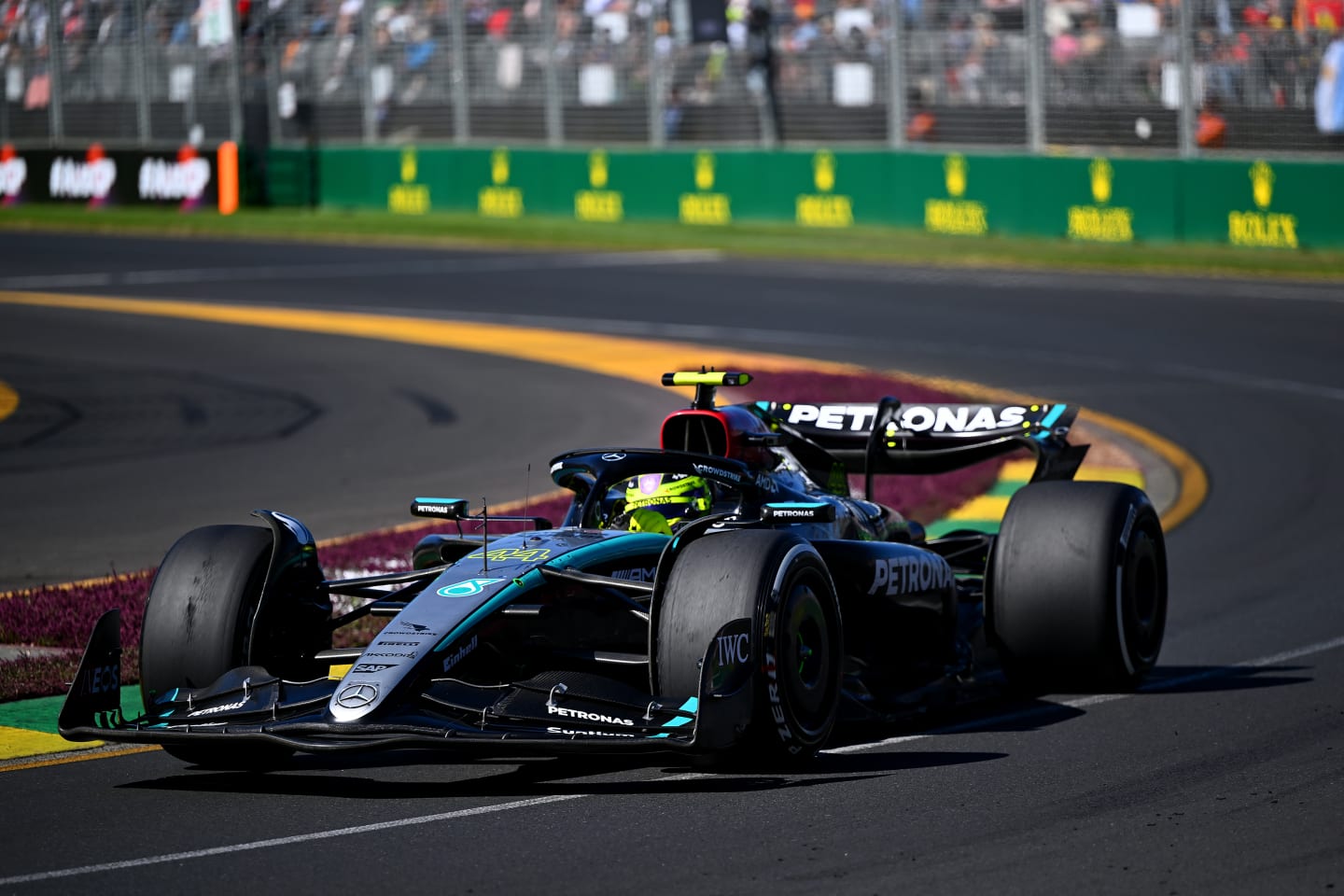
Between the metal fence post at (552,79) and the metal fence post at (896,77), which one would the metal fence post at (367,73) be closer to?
the metal fence post at (552,79)

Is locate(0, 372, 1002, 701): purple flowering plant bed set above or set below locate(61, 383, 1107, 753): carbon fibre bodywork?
below

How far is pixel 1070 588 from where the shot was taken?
8.42 m

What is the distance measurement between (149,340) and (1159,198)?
13687mm

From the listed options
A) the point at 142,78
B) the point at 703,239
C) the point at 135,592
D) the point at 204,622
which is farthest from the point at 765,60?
the point at 204,622

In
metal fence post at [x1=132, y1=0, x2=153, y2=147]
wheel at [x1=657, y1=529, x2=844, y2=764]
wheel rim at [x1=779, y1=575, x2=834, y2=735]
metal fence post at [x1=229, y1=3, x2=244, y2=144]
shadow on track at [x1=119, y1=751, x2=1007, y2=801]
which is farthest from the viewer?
metal fence post at [x1=132, y1=0, x2=153, y2=147]

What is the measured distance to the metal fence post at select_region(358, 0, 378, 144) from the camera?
38.8 metres

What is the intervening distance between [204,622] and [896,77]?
1007 inches

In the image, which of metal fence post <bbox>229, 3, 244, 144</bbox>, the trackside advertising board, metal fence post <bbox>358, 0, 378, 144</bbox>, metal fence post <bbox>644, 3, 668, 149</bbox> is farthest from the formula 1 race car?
metal fence post <bbox>229, 3, 244, 144</bbox>

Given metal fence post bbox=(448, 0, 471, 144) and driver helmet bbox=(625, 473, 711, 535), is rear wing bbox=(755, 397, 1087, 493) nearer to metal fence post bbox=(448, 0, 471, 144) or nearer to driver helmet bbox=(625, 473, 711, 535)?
driver helmet bbox=(625, 473, 711, 535)

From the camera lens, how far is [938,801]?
6777mm

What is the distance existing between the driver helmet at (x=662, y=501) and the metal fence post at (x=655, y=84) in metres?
26.8

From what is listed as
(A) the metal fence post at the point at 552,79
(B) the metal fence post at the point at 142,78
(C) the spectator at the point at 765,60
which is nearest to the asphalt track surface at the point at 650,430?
(C) the spectator at the point at 765,60

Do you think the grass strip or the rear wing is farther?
the grass strip

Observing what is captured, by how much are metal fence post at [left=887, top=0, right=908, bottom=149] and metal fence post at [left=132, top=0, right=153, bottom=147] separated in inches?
693
